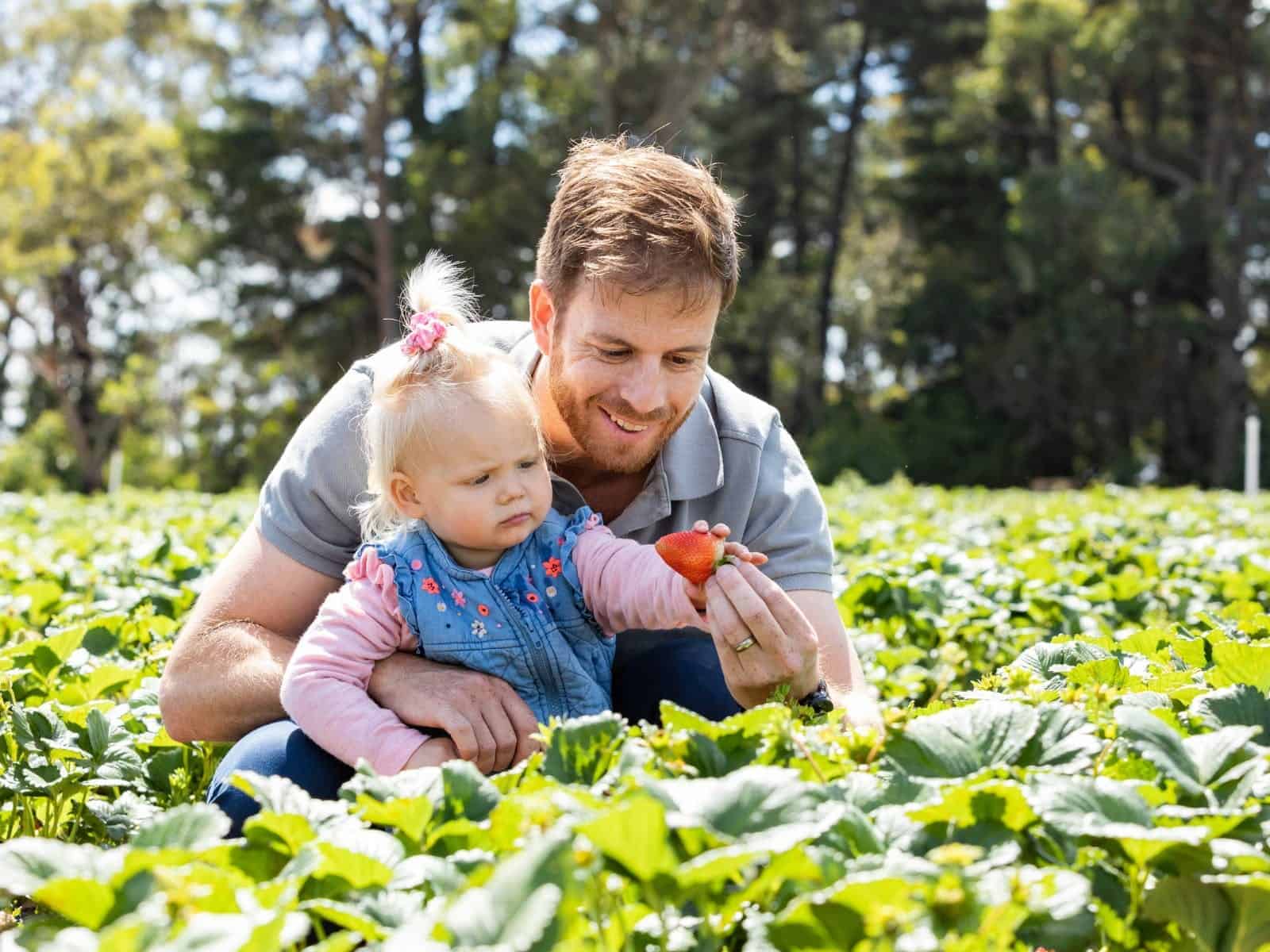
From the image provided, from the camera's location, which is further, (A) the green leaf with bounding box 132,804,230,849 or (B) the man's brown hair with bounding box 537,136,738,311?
(B) the man's brown hair with bounding box 537,136,738,311

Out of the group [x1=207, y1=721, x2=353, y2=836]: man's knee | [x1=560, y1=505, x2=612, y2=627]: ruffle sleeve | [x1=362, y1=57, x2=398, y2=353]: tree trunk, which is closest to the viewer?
[x1=207, y1=721, x2=353, y2=836]: man's knee

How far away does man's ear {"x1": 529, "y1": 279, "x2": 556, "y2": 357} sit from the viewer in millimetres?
2953

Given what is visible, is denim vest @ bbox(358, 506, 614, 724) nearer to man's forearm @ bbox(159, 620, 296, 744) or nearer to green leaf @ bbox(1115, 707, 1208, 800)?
man's forearm @ bbox(159, 620, 296, 744)

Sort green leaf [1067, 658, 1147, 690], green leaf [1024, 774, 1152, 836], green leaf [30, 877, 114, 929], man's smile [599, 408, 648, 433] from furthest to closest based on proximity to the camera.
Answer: man's smile [599, 408, 648, 433], green leaf [1067, 658, 1147, 690], green leaf [1024, 774, 1152, 836], green leaf [30, 877, 114, 929]

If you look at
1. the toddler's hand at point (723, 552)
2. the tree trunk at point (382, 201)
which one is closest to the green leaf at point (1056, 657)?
the toddler's hand at point (723, 552)

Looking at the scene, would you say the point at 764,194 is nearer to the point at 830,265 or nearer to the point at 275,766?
the point at 830,265

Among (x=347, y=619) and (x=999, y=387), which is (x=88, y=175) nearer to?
(x=999, y=387)

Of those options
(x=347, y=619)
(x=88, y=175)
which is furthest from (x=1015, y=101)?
(x=347, y=619)

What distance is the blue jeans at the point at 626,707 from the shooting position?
2369 millimetres

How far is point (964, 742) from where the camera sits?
5.16 ft

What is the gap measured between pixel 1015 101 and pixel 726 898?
98.9 feet

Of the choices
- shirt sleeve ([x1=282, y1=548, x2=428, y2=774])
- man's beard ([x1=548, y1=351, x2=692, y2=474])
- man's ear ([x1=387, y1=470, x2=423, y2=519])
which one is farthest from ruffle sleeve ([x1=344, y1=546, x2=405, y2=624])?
man's beard ([x1=548, y1=351, x2=692, y2=474])

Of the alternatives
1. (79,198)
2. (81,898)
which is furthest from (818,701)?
(79,198)

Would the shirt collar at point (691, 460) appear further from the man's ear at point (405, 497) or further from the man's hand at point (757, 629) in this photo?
the man's hand at point (757, 629)
